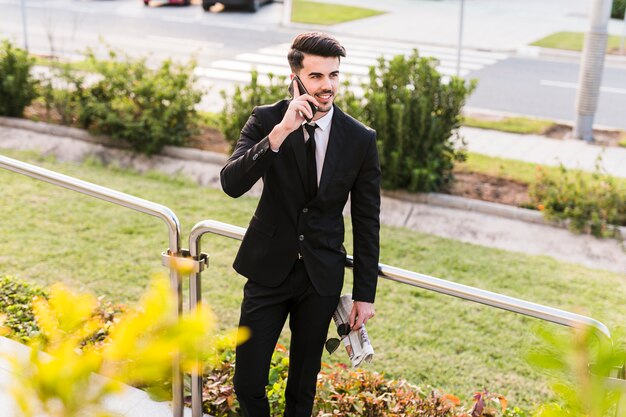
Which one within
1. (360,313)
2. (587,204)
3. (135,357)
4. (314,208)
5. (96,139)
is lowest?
(587,204)

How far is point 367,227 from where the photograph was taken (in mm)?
3254

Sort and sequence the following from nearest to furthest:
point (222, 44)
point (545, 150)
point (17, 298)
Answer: point (17, 298)
point (545, 150)
point (222, 44)

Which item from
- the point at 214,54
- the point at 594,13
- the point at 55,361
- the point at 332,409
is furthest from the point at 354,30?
Answer: the point at 55,361

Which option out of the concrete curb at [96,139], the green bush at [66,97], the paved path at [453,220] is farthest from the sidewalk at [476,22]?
the paved path at [453,220]

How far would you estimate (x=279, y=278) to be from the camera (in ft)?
10.5

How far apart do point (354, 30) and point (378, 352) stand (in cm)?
1518

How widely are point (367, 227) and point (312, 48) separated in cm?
72

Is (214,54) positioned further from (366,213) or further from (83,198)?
(366,213)

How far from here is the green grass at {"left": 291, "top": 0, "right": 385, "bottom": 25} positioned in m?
20.7

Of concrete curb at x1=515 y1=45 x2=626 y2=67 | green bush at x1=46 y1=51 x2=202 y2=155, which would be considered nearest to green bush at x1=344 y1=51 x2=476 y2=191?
green bush at x1=46 y1=51 x2=202 y2=155

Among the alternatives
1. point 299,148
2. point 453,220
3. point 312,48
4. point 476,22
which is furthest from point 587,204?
point 476,22

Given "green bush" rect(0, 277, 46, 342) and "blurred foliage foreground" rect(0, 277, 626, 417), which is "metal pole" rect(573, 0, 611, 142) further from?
"blurred foliage foreground" rect(0, 277, 626, 417)

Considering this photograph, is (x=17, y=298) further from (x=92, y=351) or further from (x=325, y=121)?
(x=92, y=351)

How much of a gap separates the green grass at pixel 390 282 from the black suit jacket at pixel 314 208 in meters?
2.30
